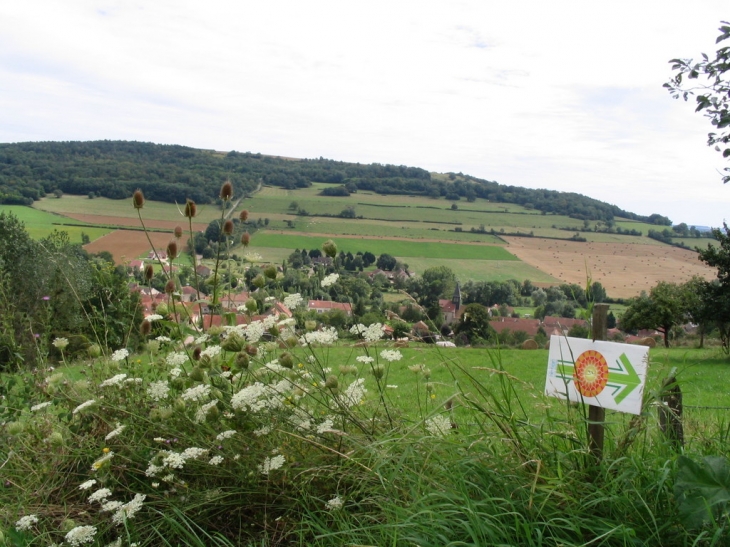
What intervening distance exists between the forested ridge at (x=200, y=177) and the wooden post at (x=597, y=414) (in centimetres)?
286


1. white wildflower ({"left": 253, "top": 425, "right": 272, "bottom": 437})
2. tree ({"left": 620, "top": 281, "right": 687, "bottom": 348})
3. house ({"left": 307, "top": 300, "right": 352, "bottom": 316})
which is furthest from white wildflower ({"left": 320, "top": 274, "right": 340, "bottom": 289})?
tree ({"left": 620, "top": 281, "right": 687, "bottom": 348})

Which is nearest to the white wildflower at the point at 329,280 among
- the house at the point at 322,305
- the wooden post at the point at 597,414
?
the house at the point at 322,305

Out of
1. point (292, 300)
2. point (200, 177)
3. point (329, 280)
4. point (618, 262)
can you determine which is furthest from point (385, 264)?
point (618, 262)

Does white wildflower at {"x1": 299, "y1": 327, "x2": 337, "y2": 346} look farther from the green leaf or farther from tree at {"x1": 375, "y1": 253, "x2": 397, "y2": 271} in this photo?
tree at {"x1": 375, "y1": 253, "x2": 397, "y2": 271}

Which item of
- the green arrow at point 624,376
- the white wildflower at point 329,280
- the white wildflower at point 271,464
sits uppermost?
the white wildflower at point 329,280

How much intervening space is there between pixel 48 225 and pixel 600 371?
4015 cm

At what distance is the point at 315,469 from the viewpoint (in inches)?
104

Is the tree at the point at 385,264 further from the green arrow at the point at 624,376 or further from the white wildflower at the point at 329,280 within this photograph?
the green arrow at the point at 624,376

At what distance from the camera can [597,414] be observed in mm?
2520

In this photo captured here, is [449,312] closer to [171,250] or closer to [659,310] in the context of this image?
[171,250]

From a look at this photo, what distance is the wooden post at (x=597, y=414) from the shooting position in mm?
2414

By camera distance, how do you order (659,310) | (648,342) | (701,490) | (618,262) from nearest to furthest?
(701,490)
(648,342)
(659,310)
(618,262)

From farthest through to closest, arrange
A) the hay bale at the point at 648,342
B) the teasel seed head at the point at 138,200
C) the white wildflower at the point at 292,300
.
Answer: the teasel seed head at the point at 138,200, the white wildflower at the point at 292,300, the hay bale at the point at 648,342

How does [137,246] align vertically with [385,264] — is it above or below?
above
